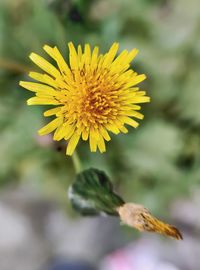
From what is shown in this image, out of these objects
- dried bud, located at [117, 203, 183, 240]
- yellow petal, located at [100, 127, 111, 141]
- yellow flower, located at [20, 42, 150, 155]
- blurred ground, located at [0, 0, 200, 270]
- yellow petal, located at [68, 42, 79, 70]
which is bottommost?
dried bud, located at [117, 203, 183, 240]

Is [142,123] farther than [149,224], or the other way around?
[142,123]

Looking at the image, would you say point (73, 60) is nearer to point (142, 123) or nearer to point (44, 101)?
point (44, 101)

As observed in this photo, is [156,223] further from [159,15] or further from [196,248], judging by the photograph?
[196,248]

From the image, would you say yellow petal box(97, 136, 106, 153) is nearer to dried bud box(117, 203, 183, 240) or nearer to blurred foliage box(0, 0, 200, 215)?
dried bud box(117, 203, 183, 240)

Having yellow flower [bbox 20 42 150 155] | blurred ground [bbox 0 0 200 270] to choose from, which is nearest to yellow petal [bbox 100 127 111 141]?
yellow flower [bbox 20 42 150 155]

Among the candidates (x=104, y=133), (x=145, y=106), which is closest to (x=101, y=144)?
(x=104, y=133)

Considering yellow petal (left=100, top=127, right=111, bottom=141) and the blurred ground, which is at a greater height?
the blurred ground

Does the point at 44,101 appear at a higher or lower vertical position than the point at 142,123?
lower
